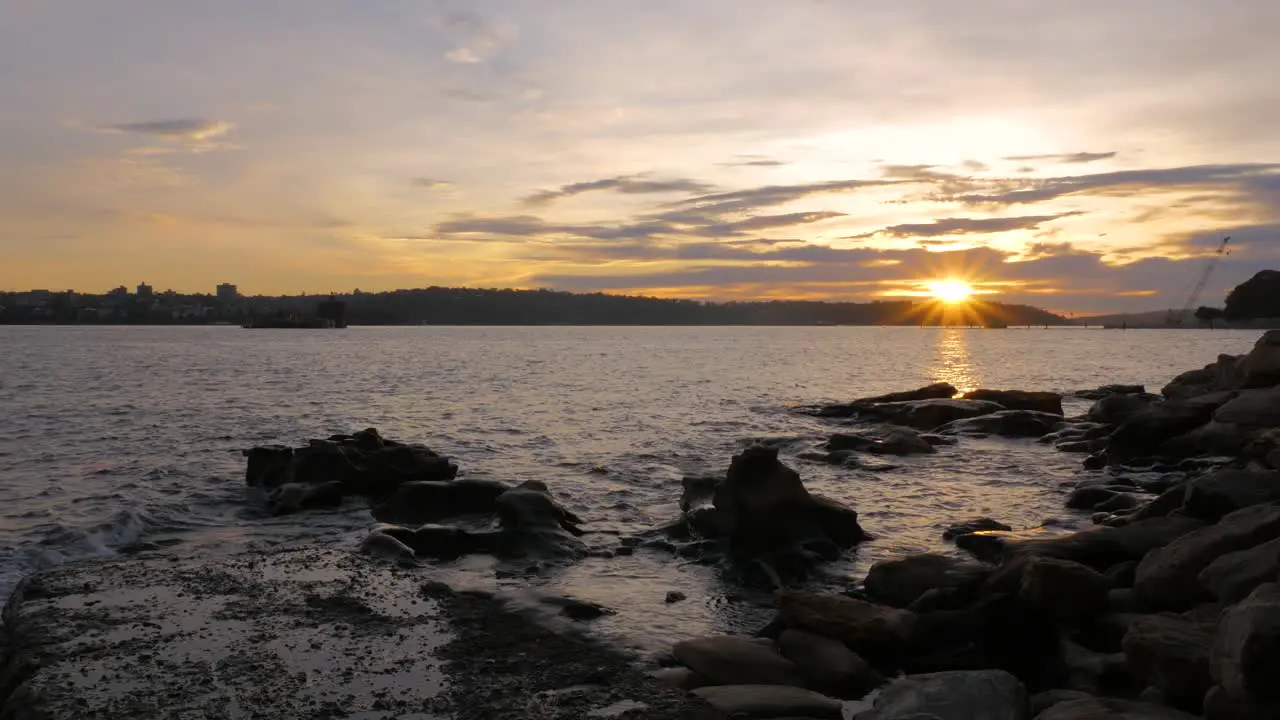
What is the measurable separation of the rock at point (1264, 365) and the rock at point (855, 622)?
812 inches

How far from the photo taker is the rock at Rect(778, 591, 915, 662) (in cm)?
1060

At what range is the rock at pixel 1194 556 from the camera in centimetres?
1023

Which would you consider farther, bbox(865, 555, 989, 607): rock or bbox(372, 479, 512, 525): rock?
bbox(372, 479, 512, 525): rock

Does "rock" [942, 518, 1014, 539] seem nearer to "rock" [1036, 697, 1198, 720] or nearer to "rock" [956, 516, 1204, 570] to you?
"rock" [956, 516, 1204, 570]

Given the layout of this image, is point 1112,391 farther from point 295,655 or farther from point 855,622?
point 295,655

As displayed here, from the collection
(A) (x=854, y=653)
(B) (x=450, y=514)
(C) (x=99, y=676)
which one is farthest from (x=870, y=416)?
(C) (x=99, y=676)

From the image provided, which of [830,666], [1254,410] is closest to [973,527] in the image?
[830,666]

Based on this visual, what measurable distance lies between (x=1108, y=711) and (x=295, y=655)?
27.3ft

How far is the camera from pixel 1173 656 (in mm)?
8422

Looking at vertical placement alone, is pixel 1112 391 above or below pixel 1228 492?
below

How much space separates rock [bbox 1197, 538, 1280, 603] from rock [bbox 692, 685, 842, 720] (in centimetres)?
408

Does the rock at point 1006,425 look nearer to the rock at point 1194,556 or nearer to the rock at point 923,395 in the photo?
the rock at point 923,395

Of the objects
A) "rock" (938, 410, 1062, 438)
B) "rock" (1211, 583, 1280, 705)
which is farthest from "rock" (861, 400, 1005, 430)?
"rock" (1211, 583, 1280, 705)

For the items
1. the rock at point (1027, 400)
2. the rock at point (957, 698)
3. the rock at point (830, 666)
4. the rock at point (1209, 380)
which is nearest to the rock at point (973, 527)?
the rock at point (830, 666)
